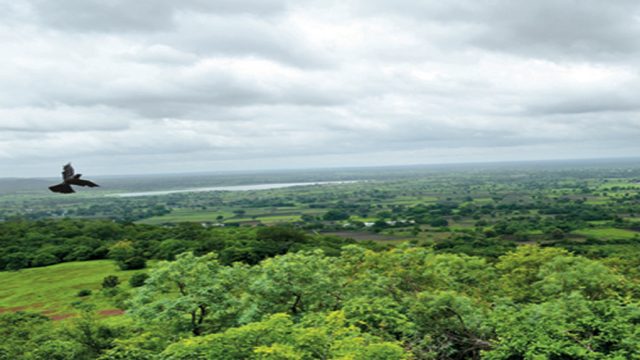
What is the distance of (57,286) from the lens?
66625 mm

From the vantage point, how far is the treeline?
80.6 metres

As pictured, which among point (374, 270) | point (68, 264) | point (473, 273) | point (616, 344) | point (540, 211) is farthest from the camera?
point (540, 211)

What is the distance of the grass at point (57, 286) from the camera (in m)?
57.0

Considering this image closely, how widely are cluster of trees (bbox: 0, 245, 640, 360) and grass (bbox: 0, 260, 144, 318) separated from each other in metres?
20.5

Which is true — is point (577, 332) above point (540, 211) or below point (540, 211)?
above

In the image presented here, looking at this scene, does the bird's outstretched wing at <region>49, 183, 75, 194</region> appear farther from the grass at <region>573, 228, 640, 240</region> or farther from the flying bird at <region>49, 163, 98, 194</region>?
the grass at <region>573, 228, 640, 240</region>

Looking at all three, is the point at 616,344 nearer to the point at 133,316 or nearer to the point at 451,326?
the point at 451,326

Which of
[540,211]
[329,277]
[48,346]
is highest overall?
[329,277]

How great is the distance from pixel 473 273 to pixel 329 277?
1878 cm

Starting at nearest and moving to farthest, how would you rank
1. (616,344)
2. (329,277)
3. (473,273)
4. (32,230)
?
(616,344) → (329,277) → (473,273) → (32,230)

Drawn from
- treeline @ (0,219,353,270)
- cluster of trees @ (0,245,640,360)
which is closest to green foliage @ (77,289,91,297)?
treeline @ (0,219,353,270)

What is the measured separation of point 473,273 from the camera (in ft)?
139

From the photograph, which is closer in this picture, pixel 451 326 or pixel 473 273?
pixel 451 326

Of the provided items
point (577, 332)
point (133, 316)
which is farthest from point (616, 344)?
point (133, 316)
